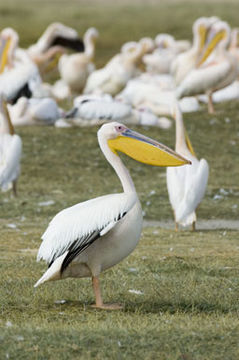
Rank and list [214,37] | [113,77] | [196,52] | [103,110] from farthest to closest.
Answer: [113,77]
[196,52]
[214,37]
[103,110]

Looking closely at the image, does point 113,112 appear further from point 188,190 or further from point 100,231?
point 100,231

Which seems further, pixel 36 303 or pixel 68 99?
pixel 68 99

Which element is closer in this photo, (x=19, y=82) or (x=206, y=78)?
(x=19, y=82)

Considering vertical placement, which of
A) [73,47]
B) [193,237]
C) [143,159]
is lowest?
[73,47]

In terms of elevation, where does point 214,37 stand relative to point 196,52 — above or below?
above

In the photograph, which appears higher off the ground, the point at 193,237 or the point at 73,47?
the point at 193,237

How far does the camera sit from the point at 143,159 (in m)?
5.35

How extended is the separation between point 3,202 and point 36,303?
5.16 meters

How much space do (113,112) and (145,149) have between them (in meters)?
9.31

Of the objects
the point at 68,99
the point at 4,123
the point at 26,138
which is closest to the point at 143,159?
the point at 4,123

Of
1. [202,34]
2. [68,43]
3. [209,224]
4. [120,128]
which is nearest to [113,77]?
[202,34]

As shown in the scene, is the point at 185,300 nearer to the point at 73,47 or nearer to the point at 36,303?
the point at 36,303

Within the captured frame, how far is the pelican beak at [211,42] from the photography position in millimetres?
17806

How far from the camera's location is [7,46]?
17141 millimetres
